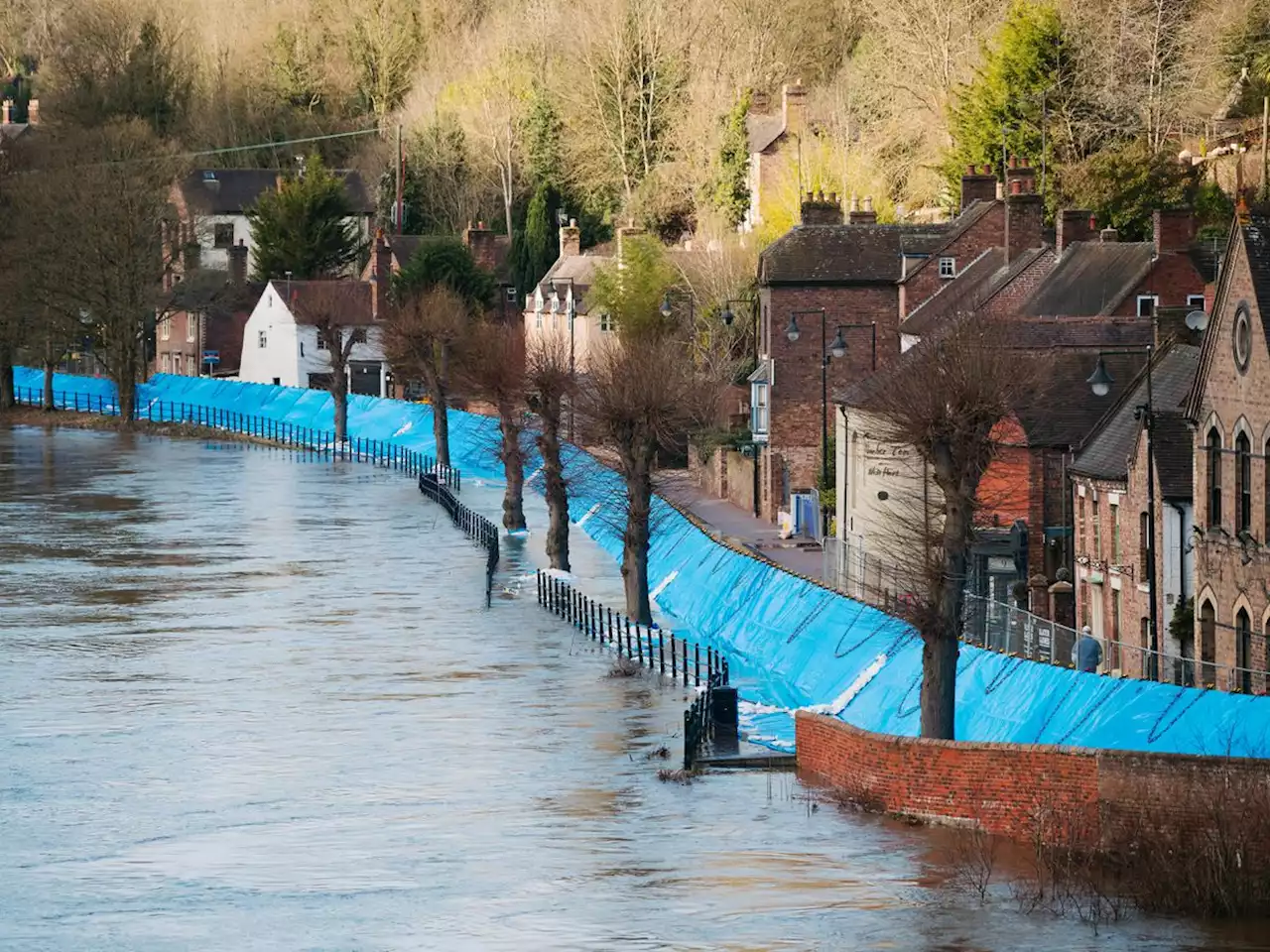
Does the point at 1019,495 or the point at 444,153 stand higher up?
the point at 444,153

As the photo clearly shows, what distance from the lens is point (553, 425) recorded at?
77.6 m

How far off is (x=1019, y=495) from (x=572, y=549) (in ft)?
85.0

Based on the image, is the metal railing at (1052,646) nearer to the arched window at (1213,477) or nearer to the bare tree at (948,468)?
the bare tree at (948,468)

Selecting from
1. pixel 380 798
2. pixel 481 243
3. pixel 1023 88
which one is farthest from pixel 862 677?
pixel 481 243

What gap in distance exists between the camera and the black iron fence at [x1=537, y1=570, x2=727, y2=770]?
158 feet

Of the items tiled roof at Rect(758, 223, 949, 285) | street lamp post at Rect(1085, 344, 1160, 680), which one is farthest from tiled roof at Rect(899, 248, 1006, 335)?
street lamp post at Rect(1085, 344, 1160, 680)

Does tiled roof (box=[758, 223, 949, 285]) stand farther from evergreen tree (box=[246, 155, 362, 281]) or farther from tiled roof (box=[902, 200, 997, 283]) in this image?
evergreen tree (box=[246, 155, 362, 281])

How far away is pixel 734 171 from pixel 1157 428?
73.2 metres

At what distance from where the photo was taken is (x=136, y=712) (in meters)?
55.4

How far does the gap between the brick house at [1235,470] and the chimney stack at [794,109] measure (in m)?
75.5

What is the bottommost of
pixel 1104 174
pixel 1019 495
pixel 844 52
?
pixel 1019 495

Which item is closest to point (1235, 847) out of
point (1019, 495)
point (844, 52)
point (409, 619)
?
point (1019, 495)

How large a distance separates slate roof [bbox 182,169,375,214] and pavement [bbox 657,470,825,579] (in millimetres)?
A: 75244

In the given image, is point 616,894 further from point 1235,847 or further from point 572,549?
point 572,549
